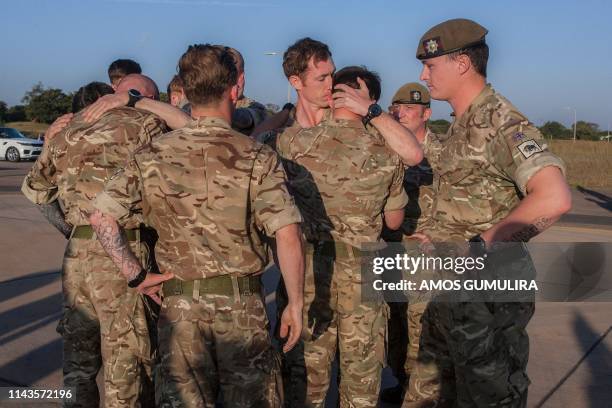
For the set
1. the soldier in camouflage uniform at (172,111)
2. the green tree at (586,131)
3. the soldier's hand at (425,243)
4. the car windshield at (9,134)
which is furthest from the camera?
the green tree at (586,131)

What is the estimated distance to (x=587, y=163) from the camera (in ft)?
110

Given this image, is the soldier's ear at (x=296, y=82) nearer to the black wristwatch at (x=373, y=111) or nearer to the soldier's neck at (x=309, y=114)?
the soldier's neck at (x=309, y=114)

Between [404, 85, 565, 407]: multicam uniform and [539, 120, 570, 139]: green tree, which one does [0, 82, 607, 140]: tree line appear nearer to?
[539, 120, 570, 139]: green tree

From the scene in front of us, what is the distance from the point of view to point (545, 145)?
3.29m

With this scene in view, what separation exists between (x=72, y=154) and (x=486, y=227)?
7.27 ft

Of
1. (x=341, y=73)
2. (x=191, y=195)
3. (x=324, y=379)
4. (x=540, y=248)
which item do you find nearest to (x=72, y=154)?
(x=191, y=195)

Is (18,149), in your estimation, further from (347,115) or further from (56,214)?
(347,115)

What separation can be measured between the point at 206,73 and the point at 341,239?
135 cm

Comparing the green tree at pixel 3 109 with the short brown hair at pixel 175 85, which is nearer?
the short brown hair at pixel 175 85

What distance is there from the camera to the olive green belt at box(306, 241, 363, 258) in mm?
4156

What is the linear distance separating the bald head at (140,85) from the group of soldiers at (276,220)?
2 centimetres

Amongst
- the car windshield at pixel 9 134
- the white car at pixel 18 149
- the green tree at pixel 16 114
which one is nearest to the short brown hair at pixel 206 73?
the white car at pixel 18 149

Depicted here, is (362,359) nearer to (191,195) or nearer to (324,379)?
(324,379)

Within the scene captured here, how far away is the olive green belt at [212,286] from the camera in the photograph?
329 cm
